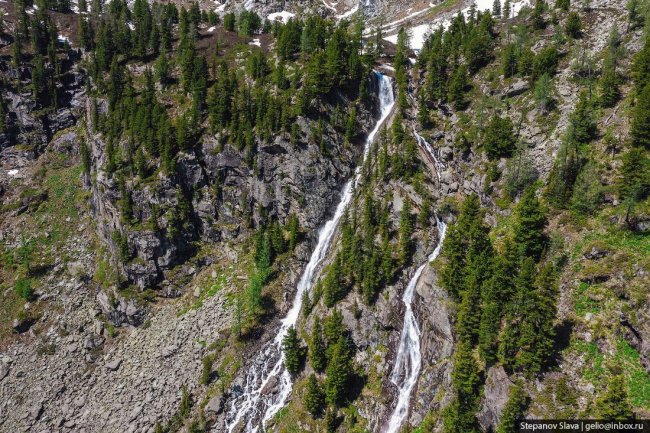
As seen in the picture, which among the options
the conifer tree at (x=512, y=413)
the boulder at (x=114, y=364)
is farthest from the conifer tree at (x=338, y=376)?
the boulder at (x=114, y=364)

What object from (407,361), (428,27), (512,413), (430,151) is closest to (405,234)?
(407,361)

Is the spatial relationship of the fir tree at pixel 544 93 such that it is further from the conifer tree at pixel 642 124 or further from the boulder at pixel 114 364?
the boulder at pixel 114 364

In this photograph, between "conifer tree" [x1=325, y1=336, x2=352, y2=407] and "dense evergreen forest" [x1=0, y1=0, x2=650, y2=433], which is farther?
"conifer tree" [x1=325, y1=336, x2=352, y2=407]

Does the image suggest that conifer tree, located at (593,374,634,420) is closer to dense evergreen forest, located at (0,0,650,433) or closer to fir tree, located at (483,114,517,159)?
dense evergreen forest, located at (0,0,650,433)

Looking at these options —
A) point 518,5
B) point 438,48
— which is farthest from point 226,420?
point 518,5

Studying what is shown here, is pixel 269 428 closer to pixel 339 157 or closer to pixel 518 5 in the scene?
pixel 339 157

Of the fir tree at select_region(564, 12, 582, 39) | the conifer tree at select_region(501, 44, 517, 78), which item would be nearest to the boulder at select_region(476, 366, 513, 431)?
the conifer tree at select_region(501, 44, 517, 78)

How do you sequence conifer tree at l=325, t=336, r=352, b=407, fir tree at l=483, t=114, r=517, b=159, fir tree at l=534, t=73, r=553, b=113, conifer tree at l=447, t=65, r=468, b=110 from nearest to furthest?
conifer tree at l=325, t=336, r=352, b=407
fir tree at l=483, t=114, r=517, b=159
fir tree at l=534, t=73, r=553, b=113
conifer tree at l=447, t=65, r=468, b=110
